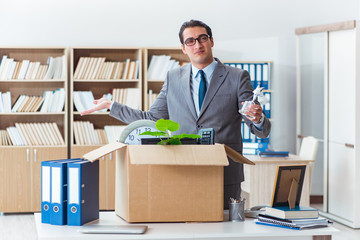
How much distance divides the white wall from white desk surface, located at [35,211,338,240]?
465cm

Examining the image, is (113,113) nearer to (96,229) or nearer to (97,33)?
(96,229)

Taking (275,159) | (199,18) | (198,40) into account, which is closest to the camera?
(198,40)

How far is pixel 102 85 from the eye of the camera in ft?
21.6

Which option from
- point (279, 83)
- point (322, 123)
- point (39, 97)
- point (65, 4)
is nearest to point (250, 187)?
point (322, 123)

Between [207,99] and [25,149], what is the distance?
399 centimetres

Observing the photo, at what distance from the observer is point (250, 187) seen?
204 inches

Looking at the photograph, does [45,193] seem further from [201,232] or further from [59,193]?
[201,232]

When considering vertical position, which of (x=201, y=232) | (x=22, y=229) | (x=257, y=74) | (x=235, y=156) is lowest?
(x=22, y=229)

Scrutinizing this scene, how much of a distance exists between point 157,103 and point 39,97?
145 inches

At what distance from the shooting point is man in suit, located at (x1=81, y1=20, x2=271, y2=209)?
2.60m

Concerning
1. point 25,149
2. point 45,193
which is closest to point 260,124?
point 45,193

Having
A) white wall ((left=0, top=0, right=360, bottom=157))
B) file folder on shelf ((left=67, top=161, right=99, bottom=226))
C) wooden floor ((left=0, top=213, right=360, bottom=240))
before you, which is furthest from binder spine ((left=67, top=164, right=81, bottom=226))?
white wall ((left=0, top=0, right=360, bottom=157))

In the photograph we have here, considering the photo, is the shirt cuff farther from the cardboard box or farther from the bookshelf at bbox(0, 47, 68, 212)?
the bookshelf at bbox(0, 47, 68, 212)

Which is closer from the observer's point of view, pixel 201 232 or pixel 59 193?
pixel 201 232
